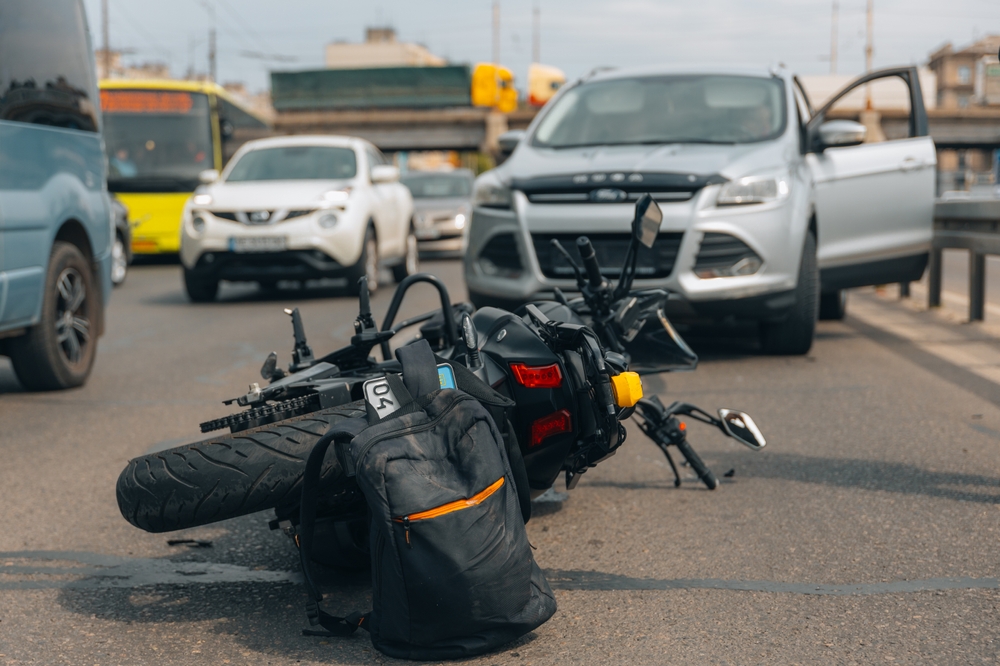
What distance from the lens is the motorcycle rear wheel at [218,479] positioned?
3.00m

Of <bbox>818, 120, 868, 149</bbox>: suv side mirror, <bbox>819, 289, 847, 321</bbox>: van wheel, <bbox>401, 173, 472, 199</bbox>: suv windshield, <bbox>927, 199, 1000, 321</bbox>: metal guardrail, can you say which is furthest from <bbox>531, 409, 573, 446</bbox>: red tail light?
<bbox>401, 173, 472, 199</bbox>: suv windshield

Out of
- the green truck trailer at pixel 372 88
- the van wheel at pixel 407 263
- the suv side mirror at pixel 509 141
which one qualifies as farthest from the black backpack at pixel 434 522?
the green truck trailer at pixel 372 88

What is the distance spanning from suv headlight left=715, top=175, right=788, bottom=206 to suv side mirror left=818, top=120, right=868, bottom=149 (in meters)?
0.72

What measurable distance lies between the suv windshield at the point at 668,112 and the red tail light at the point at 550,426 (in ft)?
16.2

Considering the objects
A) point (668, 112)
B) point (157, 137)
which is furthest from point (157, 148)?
point (668, 112)

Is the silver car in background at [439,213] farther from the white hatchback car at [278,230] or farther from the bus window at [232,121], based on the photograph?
the white hatchback car at [278,230]

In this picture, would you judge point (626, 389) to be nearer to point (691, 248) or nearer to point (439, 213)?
point (691, 248)

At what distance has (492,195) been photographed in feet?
25.3

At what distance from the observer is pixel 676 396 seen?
647 cm

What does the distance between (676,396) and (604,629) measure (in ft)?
11.5

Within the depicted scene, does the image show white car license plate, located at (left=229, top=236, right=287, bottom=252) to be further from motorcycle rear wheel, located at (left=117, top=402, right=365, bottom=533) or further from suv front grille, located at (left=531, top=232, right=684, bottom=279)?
motorcycle rear wheel, located at (left=117, top=402, right=365, bottom=533)

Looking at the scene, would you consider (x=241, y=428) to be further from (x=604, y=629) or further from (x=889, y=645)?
(x=889, y=645)

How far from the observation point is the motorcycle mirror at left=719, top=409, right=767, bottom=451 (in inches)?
172

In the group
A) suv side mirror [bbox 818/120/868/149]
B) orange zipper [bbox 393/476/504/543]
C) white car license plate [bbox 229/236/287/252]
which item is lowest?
white car license plate [bbox 229/236/287/252]
